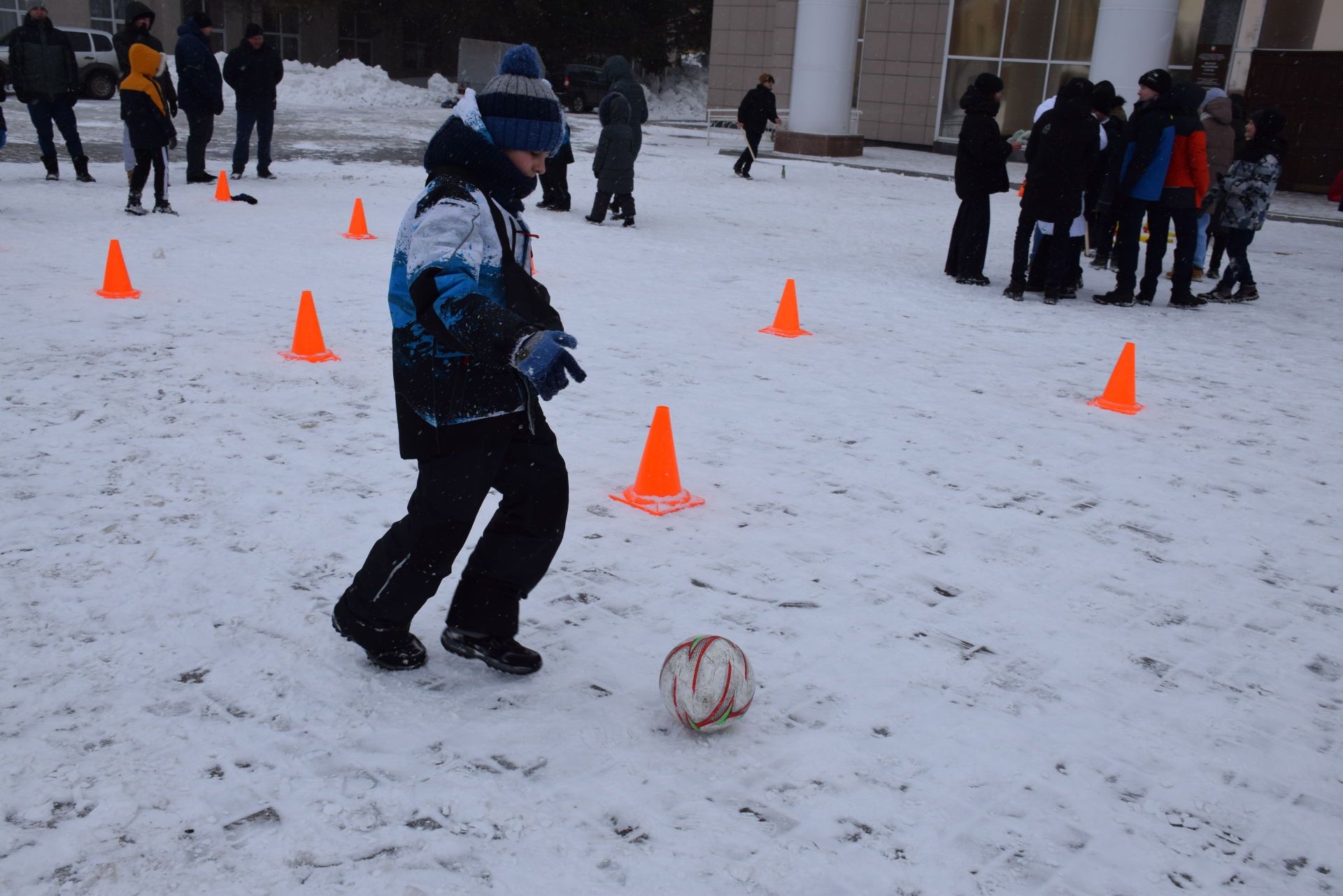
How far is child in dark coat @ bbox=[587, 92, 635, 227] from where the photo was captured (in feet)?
37.5

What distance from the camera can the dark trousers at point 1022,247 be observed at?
887 centimetres

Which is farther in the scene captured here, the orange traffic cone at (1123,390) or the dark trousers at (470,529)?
the orange traffic cone at (1123,390)

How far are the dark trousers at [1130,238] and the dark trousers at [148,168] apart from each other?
9.23m

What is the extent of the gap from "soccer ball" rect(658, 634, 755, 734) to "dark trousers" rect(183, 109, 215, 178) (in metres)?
11.7

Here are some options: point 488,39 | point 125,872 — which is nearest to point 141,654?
point 125,872

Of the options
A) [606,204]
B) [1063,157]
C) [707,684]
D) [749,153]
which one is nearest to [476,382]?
[707,684]

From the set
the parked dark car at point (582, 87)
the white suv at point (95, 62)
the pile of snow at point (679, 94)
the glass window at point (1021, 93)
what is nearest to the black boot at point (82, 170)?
the white suv at point (95, 62)

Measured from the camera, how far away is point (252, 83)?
41.3ft

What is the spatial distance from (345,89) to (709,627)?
31.7 m

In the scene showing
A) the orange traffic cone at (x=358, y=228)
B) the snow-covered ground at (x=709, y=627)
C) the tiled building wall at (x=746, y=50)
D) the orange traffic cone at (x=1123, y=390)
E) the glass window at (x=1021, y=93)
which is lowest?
the snow-covered ground at (x=709, y=627)

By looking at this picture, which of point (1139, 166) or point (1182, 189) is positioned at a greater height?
point (1139, 166)

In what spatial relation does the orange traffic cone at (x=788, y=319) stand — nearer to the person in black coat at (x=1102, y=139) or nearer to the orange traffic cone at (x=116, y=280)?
the person in black coat at (x=1102, y=139)

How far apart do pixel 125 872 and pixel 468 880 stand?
0.74 m

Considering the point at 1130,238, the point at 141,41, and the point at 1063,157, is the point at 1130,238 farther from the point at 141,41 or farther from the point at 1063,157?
the point at 141,41
